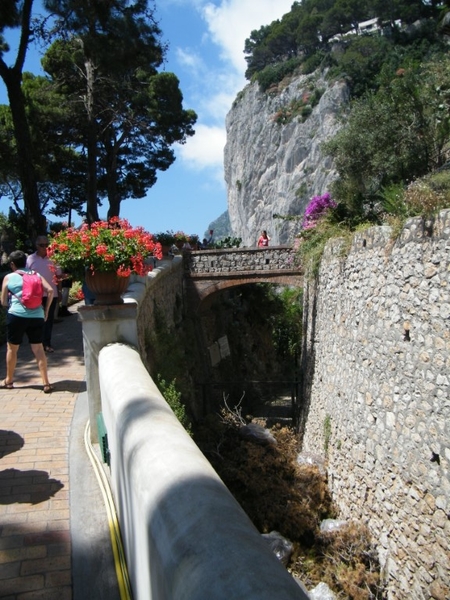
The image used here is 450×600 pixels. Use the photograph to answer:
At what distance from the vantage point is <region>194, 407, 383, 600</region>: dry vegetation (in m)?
6.60

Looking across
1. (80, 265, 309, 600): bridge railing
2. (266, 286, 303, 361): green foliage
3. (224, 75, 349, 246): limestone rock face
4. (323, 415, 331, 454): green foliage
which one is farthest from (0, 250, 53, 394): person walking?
(224, 75, 349, 246): limestone rock face

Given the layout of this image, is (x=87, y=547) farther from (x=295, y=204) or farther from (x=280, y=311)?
(x=295, y=204)

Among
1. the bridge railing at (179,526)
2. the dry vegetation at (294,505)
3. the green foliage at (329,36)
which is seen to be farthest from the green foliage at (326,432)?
the green foliage at (329,36)

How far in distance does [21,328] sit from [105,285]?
64.3 inches

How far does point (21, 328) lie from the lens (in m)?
5.41

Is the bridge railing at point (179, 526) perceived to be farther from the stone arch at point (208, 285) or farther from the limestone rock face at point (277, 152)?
the limestone rock face at point (277, 152)

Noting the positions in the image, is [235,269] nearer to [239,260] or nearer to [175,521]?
[239,260]

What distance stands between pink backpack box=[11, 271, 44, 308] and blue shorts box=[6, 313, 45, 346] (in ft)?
0.54

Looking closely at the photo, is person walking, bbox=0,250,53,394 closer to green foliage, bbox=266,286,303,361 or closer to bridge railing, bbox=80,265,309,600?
bridge railing, bbox=80,265,309,600

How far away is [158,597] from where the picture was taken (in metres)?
1.68

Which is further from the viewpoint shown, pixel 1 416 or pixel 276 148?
pixel 276 148

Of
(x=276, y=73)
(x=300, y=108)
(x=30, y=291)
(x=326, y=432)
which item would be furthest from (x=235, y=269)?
(x=276, y=73)

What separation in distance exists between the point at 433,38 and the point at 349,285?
49.2 metres

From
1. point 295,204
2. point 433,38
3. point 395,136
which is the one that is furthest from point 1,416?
point 433,38
